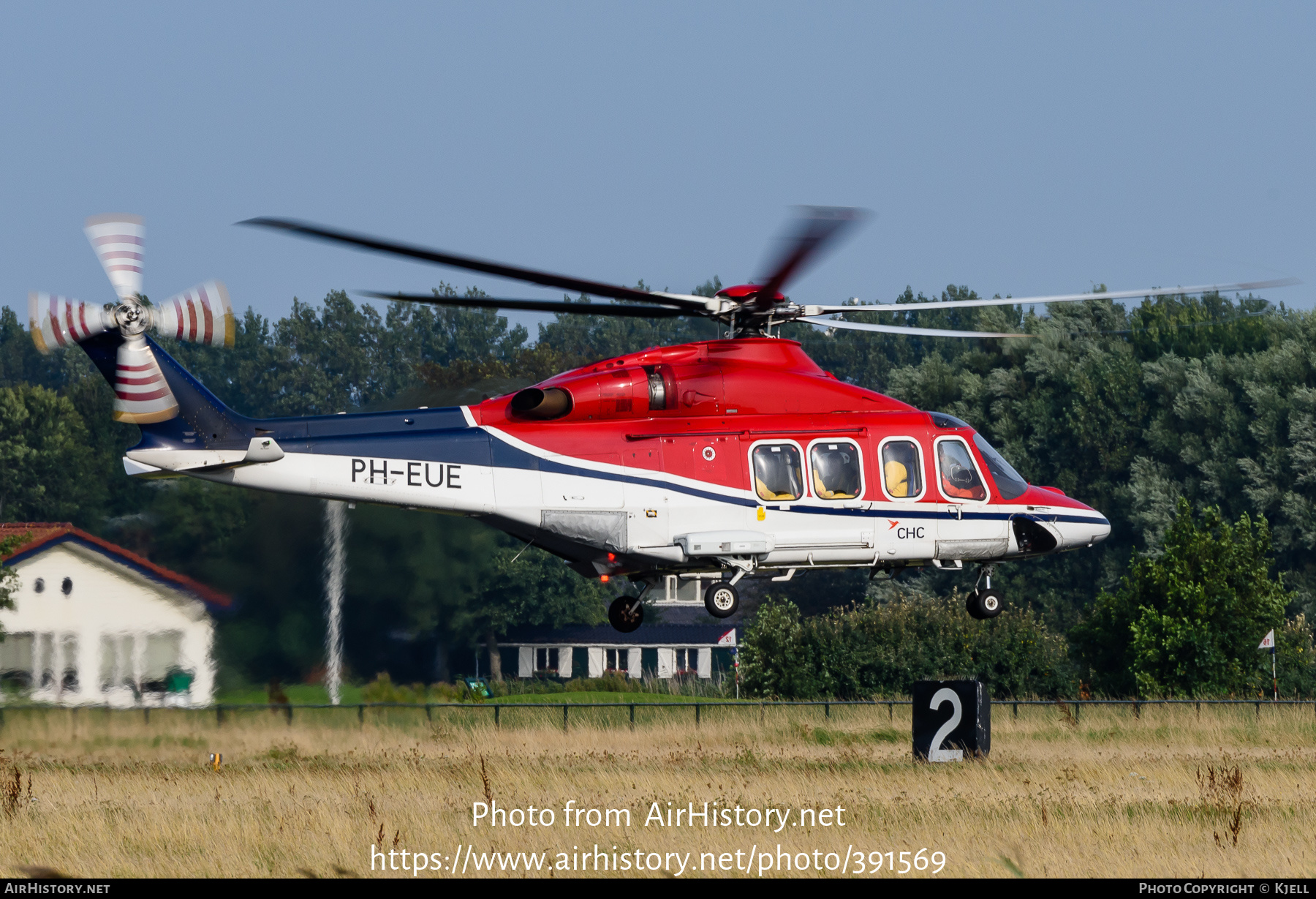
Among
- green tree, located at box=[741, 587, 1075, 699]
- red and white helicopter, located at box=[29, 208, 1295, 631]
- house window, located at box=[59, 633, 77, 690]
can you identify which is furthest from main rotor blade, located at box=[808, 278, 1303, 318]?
green tree, located at box=[741, 587, 1075, 699]

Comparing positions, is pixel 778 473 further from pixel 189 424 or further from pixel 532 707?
pixel 532 707

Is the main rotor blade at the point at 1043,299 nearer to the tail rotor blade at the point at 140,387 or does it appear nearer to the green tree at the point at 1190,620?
the tail rotor blade at the point at 140,387

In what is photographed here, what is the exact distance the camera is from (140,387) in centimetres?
1938

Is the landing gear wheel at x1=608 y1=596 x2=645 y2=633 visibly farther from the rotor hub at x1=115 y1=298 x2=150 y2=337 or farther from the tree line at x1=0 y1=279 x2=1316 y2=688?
the rotor hub at x1=115 y1=298 x2=150 y2=337

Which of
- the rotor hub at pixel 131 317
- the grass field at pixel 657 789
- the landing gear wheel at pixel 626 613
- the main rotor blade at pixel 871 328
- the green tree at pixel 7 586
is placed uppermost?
the main rotor blade at pixel 871 328

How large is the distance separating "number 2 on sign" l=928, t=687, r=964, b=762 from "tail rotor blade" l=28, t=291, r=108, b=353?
16307mm

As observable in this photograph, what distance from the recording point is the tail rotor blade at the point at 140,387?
63.2ft

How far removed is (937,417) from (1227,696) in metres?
25.5

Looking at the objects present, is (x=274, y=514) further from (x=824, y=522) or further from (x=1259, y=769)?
(x=1259, y=769)

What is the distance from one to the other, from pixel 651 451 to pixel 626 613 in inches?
97.6

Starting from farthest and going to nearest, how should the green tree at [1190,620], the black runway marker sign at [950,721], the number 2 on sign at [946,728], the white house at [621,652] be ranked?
the green tree at [1190,620] → the white house at [621,652] → the number 2 on sign at [946,728] → the black runway marker sign at [950,721]

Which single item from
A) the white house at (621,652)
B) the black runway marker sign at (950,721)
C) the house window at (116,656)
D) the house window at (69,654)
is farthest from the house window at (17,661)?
the black runway marker sign at (950,721)

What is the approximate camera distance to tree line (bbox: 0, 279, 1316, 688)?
1059 inches

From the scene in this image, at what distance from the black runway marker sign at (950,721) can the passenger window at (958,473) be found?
6426 millimetres
